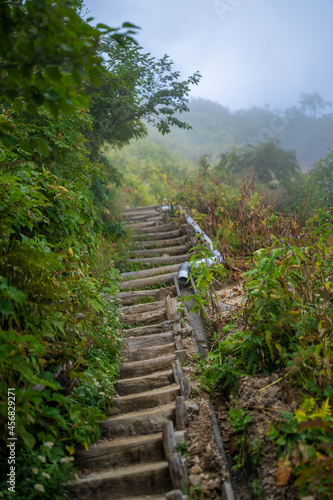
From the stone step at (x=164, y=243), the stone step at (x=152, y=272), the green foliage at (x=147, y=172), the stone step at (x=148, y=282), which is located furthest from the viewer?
the green foliage at (x=147, y=172)

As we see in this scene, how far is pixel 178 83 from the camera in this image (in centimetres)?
898

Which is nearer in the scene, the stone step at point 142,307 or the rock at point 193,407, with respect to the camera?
the rock at point 193,407

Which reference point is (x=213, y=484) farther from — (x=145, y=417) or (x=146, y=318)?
(x=146, y=318)

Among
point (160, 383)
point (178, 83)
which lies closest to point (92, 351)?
point (160, 383)

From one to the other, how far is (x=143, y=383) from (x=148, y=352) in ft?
2.04

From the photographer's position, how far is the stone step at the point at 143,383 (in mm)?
3729

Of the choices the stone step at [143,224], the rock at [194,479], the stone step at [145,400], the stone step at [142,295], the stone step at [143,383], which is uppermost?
the stone step at [143,224]

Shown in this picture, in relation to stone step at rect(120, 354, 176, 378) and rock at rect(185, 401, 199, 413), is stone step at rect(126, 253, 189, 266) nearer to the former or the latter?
stone step at rect(120, 354, 176, 378)

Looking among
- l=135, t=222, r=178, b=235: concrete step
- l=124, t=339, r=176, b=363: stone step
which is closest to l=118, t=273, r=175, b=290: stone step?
l=124, t=339, r=176, b=363: stone step

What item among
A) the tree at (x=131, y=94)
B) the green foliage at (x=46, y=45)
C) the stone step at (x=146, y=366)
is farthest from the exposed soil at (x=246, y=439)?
the tree at (x=131, y=94)

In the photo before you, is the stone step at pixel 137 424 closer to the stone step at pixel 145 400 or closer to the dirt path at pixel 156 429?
the dirt path at pixel 156 429

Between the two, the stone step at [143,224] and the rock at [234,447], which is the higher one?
the stone step at [143,224]

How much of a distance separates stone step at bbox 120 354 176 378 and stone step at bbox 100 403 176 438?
0.85 meters

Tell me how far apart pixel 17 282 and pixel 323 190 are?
906cm
